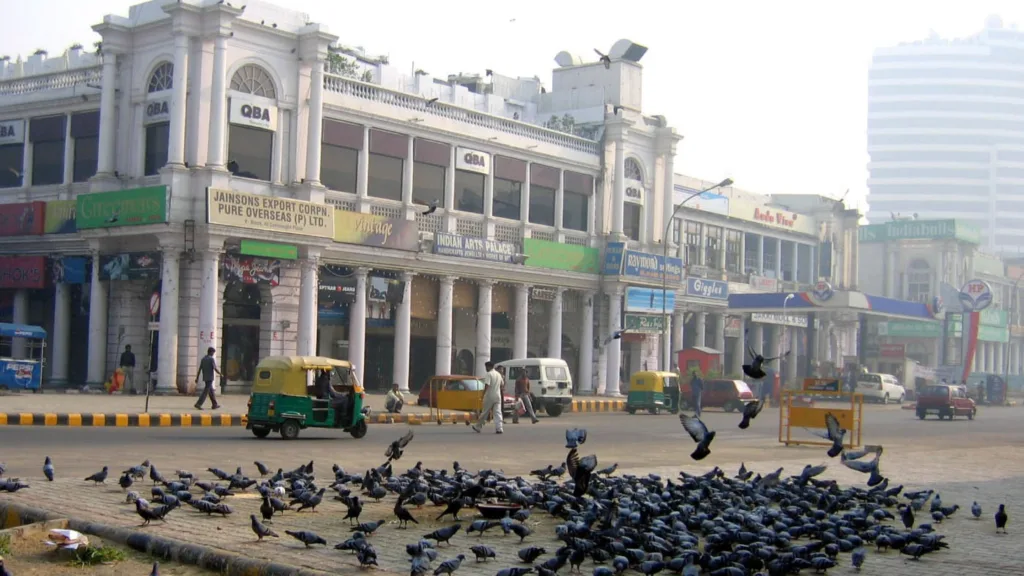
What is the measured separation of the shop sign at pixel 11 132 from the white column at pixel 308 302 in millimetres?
10779

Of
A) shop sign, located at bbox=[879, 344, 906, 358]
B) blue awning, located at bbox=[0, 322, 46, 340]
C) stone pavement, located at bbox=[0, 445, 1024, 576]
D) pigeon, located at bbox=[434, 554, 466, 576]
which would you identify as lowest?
stone pavement, located at bbox=[0, 445, 1024, 576]

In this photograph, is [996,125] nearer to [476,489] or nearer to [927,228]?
[927,228]

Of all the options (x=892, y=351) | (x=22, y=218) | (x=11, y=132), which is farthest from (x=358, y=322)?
(x=892, y=351)

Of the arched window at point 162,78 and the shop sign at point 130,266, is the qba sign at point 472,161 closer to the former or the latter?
the arched window at point 162,78

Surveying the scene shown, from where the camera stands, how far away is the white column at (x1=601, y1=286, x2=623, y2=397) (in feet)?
152

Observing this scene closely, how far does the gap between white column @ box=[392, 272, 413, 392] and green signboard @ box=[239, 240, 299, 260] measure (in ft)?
17.8

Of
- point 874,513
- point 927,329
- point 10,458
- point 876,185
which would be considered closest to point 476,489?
point 874,513

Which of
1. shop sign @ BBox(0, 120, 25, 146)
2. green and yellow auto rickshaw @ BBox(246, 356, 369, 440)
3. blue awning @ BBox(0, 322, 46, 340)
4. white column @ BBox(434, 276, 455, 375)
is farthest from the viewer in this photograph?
white column @ BBox(434, 276, 455, 375)

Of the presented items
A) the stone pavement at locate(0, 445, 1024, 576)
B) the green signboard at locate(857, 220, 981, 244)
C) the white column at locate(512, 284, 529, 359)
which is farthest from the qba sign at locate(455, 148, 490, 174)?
the green signboard at locate(857, 220, 981, 244)

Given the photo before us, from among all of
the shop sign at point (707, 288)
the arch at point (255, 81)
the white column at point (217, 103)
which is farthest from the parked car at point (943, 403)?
the white column at point (217, 103)

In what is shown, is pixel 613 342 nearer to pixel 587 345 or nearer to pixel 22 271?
pixel 587 345

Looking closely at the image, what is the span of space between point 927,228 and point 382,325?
56617mm

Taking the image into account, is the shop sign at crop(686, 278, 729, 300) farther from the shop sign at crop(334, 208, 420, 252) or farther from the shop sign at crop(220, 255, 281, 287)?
the shop sign at crop(220, 255, 281, 287)

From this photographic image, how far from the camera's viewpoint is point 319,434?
22.8m
